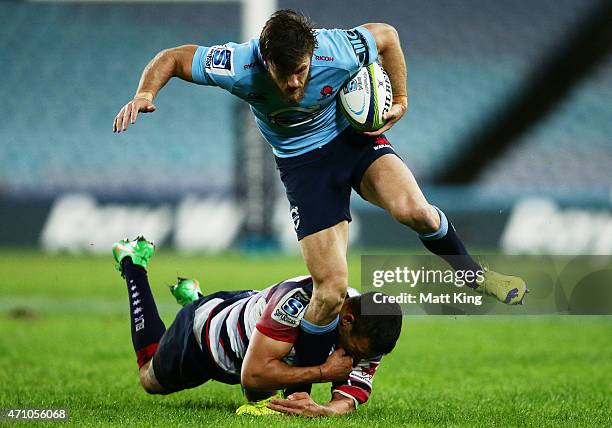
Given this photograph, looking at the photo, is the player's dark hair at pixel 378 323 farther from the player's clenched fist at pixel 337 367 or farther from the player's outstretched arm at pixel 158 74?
the player's outstretched arm at pixel 158 74

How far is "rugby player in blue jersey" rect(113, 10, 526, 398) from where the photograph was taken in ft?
16.8

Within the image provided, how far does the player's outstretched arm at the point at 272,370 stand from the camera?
16.5 ft

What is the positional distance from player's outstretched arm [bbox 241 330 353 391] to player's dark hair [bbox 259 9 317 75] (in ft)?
4.51

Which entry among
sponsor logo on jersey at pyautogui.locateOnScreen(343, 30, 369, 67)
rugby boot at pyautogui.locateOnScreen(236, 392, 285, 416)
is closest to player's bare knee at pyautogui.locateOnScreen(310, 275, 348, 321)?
rugby boot at pyautogui.locateOnScreen(236, 392, 285, 416)

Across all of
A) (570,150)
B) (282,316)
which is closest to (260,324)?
(282,316)

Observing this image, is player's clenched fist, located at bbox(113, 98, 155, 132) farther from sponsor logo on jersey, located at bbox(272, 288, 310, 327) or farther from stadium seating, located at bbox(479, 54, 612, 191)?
stadium seating, located at bbox(479, 54, 612, 191)

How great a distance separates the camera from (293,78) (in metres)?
5.12

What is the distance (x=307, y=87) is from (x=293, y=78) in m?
0.37

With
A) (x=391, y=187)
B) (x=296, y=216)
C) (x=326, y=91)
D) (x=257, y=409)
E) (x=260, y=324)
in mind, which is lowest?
(x=257, y=409)

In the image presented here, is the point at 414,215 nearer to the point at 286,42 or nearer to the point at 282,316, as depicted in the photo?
the point at 282,316

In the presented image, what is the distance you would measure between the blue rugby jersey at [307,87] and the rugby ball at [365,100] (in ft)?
0.19

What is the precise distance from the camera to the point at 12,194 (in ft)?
73.6

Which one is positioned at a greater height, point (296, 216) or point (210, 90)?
point (210, 90)

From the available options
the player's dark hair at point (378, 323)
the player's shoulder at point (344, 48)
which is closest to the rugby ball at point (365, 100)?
the player's shoulder at point (344, 48)
